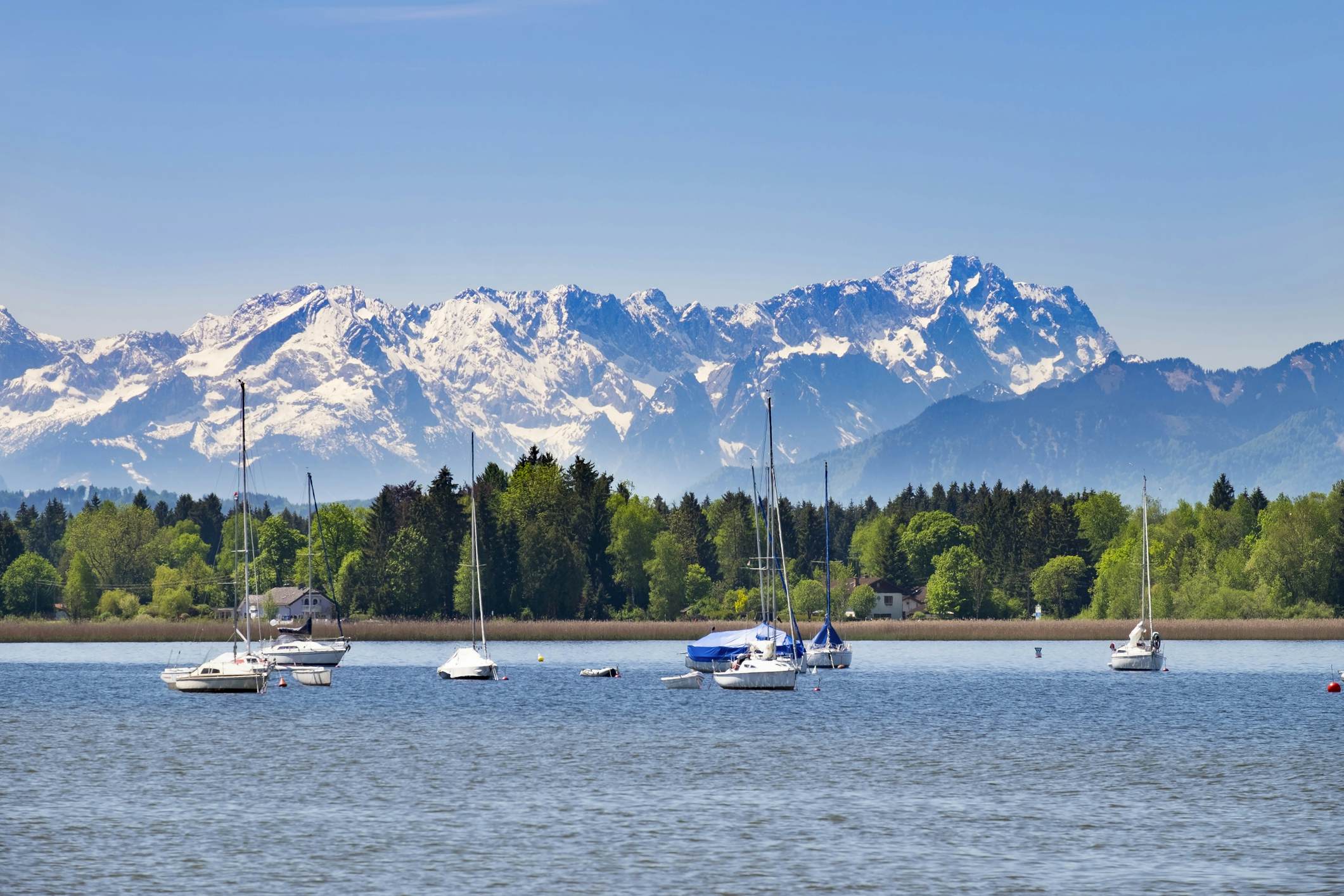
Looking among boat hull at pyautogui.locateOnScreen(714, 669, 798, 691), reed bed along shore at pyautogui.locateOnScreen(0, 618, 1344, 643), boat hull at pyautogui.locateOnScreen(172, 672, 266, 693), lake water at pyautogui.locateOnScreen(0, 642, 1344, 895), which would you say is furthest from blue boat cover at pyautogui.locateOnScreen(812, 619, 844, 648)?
boat hull at pyautogui.locateOnScreen(172, 672, 266, 693)

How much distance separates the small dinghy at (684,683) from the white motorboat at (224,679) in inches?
1009

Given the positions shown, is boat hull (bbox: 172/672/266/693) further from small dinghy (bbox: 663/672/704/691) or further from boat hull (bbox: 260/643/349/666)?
boat hull (bbox: 260/643/349/666)

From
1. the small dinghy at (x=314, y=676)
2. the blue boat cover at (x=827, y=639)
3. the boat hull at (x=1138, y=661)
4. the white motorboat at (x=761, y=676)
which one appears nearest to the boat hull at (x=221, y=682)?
the small dinghy at (x=314, y=676)

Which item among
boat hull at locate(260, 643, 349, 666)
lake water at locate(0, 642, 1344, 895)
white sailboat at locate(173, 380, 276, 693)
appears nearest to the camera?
lake water at locate(0, 642, 1344, 895)

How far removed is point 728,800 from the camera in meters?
53.2

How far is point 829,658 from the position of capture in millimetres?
128375

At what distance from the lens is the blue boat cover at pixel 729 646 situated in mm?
117875

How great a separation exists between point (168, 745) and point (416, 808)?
2387 cm

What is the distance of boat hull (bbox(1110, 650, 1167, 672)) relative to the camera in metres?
125

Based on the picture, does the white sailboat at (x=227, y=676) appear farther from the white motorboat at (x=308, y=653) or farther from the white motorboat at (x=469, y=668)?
the white motorboat at (x=308, y=653)

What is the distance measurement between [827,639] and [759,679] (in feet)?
96.3

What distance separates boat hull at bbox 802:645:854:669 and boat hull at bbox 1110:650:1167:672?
20.0 metres

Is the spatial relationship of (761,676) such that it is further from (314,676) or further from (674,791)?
(674,791)

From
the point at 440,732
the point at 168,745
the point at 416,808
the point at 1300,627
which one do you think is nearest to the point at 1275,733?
the point at 440,732
